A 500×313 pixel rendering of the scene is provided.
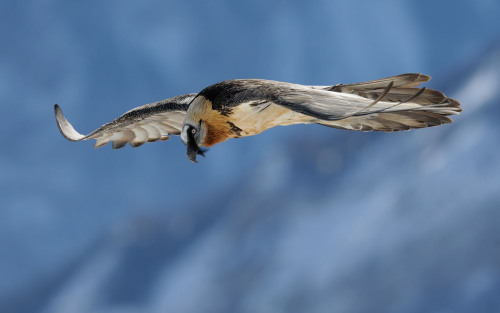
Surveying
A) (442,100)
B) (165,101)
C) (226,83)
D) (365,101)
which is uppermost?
(165,101)

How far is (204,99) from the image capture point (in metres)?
5.68

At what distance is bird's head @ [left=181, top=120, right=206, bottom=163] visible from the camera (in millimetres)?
5746

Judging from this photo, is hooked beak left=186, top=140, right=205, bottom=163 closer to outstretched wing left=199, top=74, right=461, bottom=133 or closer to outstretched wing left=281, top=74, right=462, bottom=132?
outstretched wing left=199, top=74, right=461, bottom=133

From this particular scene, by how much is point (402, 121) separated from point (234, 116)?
1.36 metres

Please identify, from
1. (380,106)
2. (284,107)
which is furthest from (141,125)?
(380,106)

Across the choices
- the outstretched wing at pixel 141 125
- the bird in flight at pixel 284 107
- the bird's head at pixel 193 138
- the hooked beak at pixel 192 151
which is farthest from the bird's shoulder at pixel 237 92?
the outstretched wing at pixel 141 125

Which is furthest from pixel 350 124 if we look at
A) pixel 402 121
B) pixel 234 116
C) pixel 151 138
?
pixel 151 138

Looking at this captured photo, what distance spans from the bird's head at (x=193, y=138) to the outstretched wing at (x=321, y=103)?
0.27 metres

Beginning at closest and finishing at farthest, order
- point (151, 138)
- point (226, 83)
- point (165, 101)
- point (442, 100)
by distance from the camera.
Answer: point (442, 100)
point (226, 83)
point (165, 101)
point (151, 138)

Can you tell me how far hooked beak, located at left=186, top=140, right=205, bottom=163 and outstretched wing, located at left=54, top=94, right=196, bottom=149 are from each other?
69 centimetres

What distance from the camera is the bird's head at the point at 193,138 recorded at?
5746 millimetres

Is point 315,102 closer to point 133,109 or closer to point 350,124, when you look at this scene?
point 350,124

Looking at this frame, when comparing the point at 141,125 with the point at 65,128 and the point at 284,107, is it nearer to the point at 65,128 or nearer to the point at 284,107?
the point at 65,128

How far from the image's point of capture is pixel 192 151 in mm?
5797
